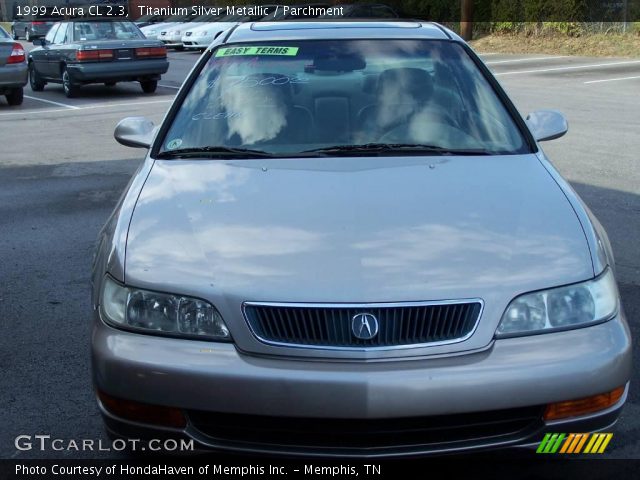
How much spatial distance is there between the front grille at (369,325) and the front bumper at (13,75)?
46.6ft

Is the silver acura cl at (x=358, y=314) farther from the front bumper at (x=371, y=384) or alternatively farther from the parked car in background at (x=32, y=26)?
the parked car in background at (x=32, y=26)

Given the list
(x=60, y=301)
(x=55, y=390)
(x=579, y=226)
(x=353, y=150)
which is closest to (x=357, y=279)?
(x=579, y=226)

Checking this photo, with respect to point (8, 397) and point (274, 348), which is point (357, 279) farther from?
point (8, 397)

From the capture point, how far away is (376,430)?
303 centimetres

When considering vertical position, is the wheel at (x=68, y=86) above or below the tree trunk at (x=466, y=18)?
above

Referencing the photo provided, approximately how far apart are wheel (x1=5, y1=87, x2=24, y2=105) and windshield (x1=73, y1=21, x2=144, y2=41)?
1889 millimetres

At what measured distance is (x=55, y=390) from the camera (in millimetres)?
4410

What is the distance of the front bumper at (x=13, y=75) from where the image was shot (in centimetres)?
1602

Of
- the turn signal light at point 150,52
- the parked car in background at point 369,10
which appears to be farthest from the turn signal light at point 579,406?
the parked car in background at point 369,10

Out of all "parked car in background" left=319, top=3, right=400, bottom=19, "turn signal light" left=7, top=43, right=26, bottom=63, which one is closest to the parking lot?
"turn signal light" left=7, top=43, right=26, bottom=63

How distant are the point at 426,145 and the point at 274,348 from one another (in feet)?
5.30

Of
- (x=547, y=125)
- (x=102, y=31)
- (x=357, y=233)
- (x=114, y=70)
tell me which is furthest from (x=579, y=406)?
(x=102, y=31)

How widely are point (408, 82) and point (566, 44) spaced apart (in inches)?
957

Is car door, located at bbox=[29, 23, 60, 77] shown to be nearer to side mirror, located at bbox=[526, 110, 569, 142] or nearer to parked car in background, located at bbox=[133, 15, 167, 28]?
side mirror, located at bbox=[526, 110, 569, 142]
